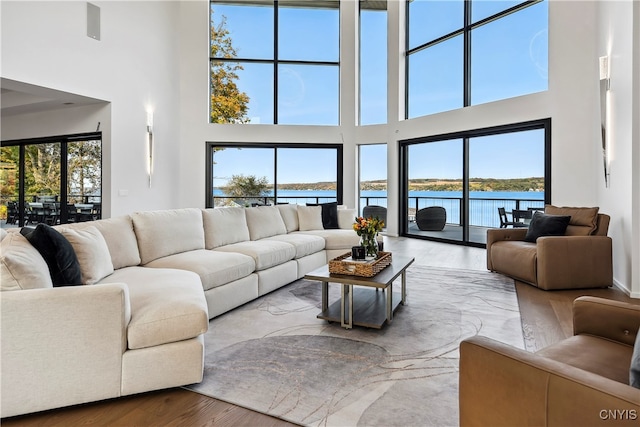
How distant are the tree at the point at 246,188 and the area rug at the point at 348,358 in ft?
15.3

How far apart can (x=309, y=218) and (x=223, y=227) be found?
1.75 m

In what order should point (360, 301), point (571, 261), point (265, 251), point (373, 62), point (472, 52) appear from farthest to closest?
point (373, 62)
point (472, 52)
point (571, 261)
point (265, 251)
point (360, 301)

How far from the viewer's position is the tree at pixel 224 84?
312 inches

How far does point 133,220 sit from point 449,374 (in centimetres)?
280

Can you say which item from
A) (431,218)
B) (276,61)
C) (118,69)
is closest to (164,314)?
(118,69)

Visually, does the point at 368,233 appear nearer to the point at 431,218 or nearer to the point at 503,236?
the point at 503,236

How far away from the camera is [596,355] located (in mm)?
1356

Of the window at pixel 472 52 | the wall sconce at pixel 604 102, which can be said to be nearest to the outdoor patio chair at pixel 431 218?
the window at pixel 472 52

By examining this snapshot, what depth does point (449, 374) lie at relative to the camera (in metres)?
2.09

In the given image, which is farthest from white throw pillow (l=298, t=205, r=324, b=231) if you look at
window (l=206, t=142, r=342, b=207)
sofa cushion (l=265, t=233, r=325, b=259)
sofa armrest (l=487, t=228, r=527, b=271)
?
window (l=206, t=142, r=342, b=207)

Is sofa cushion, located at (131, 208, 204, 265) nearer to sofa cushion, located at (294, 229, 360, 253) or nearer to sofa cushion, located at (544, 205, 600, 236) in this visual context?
sofa cushion, located at (294, 229, 360, 253)

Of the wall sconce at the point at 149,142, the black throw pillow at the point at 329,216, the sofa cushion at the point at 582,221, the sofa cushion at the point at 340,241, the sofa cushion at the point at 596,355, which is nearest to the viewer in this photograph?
the sofa cushion at the point at 596,355

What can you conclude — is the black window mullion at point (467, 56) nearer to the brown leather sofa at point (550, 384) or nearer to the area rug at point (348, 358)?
the area rug at point (348, 358)

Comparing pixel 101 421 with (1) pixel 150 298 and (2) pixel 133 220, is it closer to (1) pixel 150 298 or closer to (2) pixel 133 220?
(1) pixel 150 298
